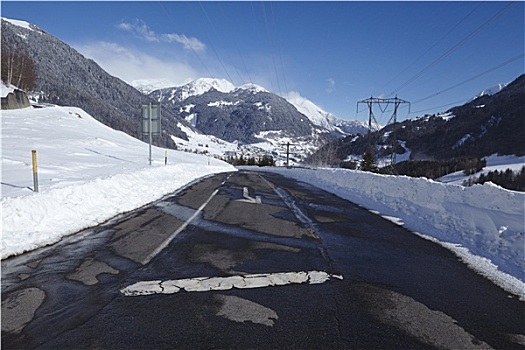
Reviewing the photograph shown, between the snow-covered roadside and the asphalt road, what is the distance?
0.48m

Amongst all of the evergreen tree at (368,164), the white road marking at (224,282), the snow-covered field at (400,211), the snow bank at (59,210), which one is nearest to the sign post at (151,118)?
the snow-covered field at (400,211)

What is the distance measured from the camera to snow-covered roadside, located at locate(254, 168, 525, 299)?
17.4 ft

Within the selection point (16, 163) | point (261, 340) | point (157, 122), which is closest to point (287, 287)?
point (261, 340)

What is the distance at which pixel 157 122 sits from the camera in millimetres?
22953

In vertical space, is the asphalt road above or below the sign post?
below

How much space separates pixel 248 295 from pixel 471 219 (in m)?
6.34

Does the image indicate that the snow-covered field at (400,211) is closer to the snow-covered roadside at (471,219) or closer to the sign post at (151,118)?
the snow-covered roadside at (471,219)

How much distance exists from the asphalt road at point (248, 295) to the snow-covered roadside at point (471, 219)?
1.56 feet

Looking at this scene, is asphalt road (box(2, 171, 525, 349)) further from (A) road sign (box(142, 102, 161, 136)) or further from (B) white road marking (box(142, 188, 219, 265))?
(A) road sign (box(142, 102, 161, 136))

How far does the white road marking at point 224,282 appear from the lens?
3.93 m

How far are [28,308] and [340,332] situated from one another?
3.37 m

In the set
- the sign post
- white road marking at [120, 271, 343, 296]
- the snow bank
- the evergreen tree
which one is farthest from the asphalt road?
the evergreen tree

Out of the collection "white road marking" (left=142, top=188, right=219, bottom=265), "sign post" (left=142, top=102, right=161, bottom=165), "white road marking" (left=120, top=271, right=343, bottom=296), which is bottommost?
"white road marking" (left=142, top=188, right=219, bottom=265)

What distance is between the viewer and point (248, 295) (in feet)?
12.5
